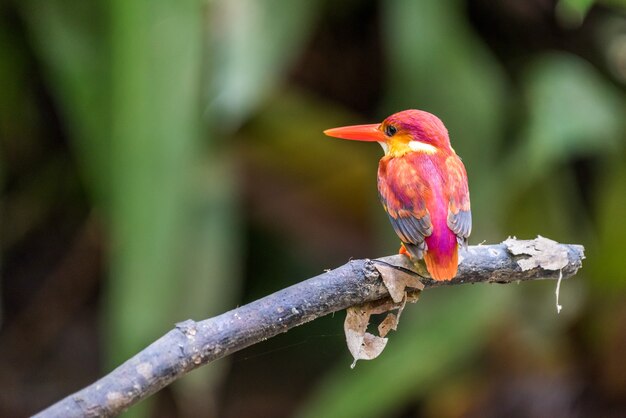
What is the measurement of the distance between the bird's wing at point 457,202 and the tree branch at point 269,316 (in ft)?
0.04

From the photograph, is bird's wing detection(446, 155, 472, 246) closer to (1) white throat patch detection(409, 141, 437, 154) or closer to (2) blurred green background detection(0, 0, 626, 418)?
(1) white throat patch detection(409, 141, 437, 154)

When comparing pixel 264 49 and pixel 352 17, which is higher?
pixel 352 17

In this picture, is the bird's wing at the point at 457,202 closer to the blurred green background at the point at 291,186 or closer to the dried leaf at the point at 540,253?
the dried leaf at the point at 540,253

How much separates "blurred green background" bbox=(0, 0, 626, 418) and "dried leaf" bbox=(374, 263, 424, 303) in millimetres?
562

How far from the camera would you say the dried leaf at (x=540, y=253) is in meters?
0.46

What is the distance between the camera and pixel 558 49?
57.6 inches

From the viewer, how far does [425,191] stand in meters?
0.46

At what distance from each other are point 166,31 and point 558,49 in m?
0.69

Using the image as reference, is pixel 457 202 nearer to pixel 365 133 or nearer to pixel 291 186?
pixel 365 133

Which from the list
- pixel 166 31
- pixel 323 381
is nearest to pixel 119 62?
pixel 166 31

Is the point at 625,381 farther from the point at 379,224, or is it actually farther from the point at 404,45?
the point at 404,45

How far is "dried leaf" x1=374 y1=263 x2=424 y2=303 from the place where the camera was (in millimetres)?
438

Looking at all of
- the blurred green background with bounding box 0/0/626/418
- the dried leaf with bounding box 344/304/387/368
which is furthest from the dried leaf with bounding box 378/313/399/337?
the blurred green background with bounding box 0/0/626/418

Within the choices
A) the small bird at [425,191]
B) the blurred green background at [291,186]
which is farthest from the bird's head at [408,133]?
the blurred green background at [291,186]
